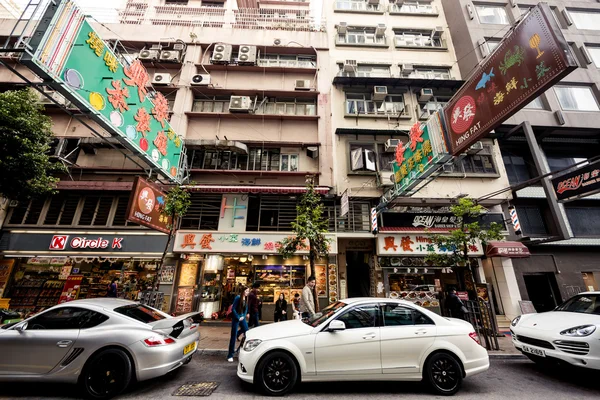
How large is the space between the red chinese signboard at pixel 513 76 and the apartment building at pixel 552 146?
9.18m

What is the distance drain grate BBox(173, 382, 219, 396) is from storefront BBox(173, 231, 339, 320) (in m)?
7.24

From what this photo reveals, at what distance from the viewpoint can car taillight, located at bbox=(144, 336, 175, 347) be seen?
15.5ft

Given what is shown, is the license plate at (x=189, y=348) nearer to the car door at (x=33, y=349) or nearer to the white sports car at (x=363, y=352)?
the white sports car at (x=363, y=352)

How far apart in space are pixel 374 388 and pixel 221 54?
59.4 feet

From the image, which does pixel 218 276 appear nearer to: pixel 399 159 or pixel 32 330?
pixel 32 330

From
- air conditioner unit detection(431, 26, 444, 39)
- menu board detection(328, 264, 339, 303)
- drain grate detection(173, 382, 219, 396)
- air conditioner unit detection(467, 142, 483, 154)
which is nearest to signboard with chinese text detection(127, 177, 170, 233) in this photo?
drain grate detection(173, 382, 219, 396)

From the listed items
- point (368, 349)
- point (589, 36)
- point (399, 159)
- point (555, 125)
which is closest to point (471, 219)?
point (399, 159)

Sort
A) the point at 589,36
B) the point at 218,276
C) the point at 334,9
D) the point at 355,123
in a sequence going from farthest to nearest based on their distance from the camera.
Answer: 1. the point at 334,9
2. the point at 589,36
3. the point at 355,123
4. the point at 218,276

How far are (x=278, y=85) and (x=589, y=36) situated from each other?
21.1 m

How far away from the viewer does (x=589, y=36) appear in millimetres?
16250

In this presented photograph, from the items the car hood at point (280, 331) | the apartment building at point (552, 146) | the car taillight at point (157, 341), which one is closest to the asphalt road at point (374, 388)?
the car taillight at point (157, 341)

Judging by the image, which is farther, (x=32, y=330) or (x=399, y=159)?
(x=399, y=159)

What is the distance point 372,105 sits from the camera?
52.0 ft

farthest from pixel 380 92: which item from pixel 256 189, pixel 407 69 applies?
pixel 256 189
